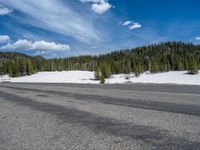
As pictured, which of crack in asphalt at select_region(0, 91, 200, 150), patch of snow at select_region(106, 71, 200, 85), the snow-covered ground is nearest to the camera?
crack in asphalt at select_region(0, 91, 200, 150)

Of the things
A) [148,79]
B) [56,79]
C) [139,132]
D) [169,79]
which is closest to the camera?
[139,132]

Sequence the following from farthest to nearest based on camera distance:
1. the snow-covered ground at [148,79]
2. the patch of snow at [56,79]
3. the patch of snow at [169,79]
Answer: the patch of snow at [56,79] → the snow-covered ground at [148,79] → the patch of snow at [169,79]

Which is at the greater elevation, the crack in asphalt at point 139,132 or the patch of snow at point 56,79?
the patch of snow at point 56,79

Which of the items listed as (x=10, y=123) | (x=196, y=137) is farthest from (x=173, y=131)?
(x=10, y=123)

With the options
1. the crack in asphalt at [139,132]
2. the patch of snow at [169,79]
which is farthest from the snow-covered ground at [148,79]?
the crack in asphalt at [139,132]

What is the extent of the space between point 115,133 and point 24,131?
2.92 metres

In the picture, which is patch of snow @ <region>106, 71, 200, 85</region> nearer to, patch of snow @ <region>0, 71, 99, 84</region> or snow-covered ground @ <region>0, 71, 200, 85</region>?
snow-covered ground @ <region>0, 71, 200, 85</region>

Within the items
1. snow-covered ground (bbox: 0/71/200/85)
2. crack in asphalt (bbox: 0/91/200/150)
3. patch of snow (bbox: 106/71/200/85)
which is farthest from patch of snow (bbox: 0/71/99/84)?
crack in asphalt (bbox: 0/91/200/150)

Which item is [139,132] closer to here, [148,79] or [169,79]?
[169,79]

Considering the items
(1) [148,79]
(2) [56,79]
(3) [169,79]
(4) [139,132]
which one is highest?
(2) [56,79]

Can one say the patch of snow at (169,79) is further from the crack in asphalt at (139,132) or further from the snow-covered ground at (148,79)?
the crack in asphalt at (139,132)

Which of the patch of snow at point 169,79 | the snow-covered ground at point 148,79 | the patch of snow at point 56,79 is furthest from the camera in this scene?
the patch of snow at point 56,79

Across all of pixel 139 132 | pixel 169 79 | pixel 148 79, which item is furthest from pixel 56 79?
pixel 139 132

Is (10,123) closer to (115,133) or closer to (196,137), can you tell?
(115,133)
